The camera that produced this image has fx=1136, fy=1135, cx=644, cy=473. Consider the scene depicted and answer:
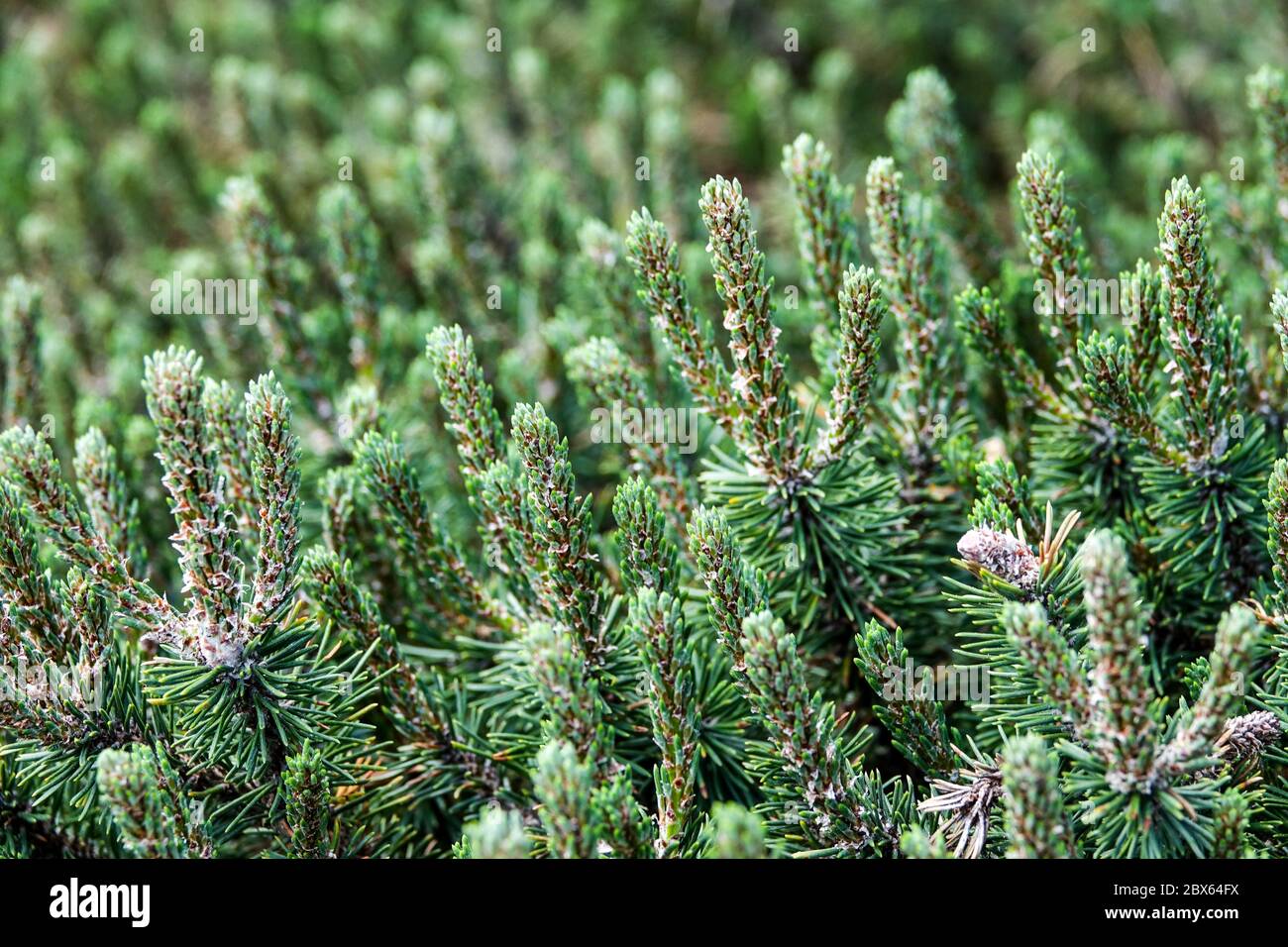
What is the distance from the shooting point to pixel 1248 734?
1.54 m

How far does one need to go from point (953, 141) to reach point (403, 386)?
1312 mm

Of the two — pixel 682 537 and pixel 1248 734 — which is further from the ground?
pixel 682 537

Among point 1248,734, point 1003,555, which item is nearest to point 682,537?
point 1003,555

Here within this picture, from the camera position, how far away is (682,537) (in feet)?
6.34

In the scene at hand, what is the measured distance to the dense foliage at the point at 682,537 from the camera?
1.52m

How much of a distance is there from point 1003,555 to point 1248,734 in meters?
0.41

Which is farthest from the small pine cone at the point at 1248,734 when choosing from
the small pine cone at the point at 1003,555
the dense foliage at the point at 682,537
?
the small pine cone at the point at 1003,555

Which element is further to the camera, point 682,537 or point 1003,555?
point 682,537

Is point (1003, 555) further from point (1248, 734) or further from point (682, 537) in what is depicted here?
point (682, 537)

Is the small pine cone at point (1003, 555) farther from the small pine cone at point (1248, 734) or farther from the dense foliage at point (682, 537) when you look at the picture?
the small pine cone at point (1248, 734)

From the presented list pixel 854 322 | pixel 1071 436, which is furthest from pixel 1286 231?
pixel 854 322

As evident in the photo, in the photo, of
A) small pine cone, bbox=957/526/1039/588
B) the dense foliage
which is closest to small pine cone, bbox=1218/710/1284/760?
the dense foliage

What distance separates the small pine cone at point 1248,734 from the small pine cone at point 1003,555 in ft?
1.09

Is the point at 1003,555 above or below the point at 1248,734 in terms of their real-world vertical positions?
above
